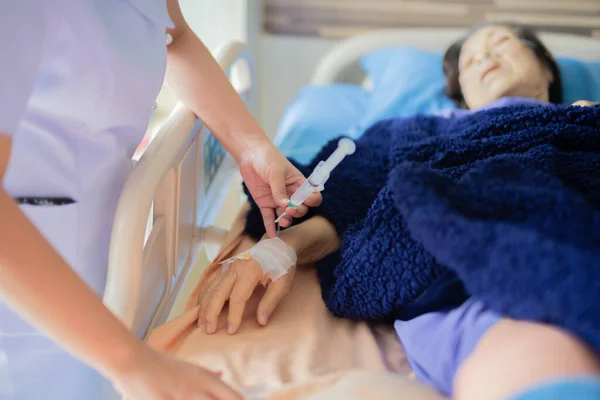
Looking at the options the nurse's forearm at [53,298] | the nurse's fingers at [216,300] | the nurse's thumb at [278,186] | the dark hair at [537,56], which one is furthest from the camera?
the dark hair at [537,56]

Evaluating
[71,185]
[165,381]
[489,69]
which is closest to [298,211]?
[71,185]

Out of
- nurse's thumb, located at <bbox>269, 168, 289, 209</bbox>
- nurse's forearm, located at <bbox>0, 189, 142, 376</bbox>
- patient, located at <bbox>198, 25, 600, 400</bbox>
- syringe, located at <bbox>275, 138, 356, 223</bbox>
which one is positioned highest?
nurse's forearm, located at <bbox>0, 189, 142, 376</bbox>

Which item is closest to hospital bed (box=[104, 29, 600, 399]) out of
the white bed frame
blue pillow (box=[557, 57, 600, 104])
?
the white bed frame

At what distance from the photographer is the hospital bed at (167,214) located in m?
0.72

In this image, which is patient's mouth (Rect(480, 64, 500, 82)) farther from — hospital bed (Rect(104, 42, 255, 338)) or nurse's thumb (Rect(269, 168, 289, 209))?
nurse's thumb (Rect(269, 168, 289, 209))

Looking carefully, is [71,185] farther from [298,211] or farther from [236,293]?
[298,211]

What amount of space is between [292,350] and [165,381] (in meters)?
0.28

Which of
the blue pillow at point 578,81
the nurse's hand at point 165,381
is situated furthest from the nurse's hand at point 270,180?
the blue pillow at point 578,81

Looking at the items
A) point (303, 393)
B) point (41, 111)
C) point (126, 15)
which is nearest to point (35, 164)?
→ point (41, 111)

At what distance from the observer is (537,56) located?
162 centimetres

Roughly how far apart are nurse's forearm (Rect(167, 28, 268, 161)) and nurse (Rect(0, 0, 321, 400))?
78 millimetres

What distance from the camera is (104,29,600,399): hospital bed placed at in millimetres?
718

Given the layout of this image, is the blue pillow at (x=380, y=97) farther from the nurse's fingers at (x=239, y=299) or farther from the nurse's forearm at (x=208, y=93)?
the nurse's fingers at (x=239, y=299)

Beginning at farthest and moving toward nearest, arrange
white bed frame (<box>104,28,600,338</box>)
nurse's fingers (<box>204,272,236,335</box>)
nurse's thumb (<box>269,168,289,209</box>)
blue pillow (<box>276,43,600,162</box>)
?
blue pillow (<box>276,43,600,162</box>) → nurse's thumb (<box>269,168,289,209</box>) → nurse's fingers (<box>204,272,236,335</box>) → white bed frame (<box>104,28,600,338</box>)
